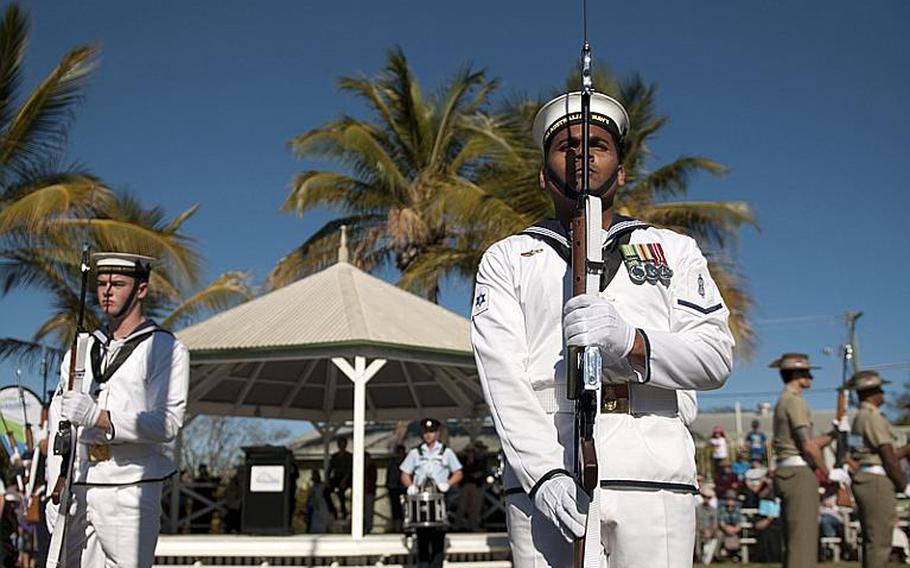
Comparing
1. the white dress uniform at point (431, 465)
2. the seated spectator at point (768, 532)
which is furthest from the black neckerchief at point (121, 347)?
the seated spectator at point (768, 532)

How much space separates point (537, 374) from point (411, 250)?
21014 millimetres

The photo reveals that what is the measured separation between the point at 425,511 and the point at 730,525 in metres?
6.52

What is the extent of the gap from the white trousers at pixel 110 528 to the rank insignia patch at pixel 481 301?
2323mm

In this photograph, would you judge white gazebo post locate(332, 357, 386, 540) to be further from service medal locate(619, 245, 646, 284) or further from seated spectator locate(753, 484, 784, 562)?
service medal locate(619, 245, 646, 284)

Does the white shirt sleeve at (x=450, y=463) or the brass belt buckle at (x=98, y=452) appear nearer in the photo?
the brass belt buckle at (x=98, y=452)

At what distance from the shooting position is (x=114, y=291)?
16.7 feet

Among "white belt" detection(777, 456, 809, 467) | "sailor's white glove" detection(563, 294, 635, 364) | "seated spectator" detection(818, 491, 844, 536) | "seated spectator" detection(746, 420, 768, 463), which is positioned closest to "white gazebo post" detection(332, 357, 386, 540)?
"white belt" detection(777, 456, 809, 467)

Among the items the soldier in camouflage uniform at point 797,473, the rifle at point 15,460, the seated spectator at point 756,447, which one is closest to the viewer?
the soldier in camouflage uniform at point 797,473

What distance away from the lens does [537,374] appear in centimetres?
297

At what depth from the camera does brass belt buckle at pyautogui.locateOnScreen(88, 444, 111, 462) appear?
4.78 m

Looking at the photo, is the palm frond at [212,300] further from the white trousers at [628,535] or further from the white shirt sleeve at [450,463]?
the white trousers at [628,535]

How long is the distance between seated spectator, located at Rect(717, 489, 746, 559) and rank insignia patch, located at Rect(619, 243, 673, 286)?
14532mm

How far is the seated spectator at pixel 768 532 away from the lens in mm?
16391

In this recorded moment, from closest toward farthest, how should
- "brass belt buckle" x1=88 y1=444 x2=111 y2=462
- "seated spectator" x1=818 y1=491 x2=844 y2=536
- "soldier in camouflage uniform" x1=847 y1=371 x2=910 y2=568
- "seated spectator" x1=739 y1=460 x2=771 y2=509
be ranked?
"brass belt buckle" x1=88 y1=444 x2=111 y2=462 < "soldier in camouflage uniform" x1=847 y1=371 x2=910 y2=568 < "seated spectator" x1=818 y1=491 x2=844 y2=536 < "seated spectator" x1=739 y1=460 x2=771 y2=509
